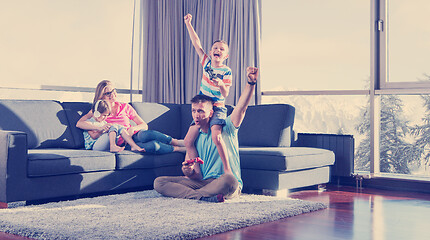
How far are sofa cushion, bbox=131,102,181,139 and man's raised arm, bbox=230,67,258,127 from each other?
132 cm

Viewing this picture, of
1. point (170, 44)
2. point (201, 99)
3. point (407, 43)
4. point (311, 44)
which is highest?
point (311, 44)

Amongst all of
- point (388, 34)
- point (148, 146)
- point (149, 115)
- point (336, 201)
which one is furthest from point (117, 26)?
point (336, 201)

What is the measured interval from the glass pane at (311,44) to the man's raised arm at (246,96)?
2.22 metres

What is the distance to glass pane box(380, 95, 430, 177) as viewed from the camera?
5.94 meters

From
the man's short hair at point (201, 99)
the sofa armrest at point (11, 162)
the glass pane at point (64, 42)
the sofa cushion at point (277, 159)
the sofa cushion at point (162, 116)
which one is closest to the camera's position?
the sofa armrest at point (11, 162)

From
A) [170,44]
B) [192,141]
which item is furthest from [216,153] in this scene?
[170,44]

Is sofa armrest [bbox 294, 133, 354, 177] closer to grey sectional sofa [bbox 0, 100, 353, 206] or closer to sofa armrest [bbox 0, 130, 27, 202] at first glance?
grey sectional sofa [bbox 0, 100, 353, 206]

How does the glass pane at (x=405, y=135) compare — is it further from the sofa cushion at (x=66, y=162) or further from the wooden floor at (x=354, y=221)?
the sofa cushion at (x=66, y=162)

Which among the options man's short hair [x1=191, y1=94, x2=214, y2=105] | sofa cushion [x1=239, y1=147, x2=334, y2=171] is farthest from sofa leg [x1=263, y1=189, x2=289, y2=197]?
man's short hair [x1=191, y1=94, x2=214, y2=105]

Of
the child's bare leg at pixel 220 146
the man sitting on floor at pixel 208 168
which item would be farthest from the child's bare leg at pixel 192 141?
the child's bare leg at pixel 220 146

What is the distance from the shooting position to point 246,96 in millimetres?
3600

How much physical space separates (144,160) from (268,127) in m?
1.23

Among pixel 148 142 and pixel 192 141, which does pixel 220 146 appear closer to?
pixel 192 141

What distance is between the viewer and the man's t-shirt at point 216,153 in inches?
148
